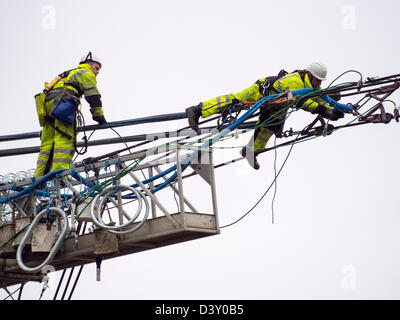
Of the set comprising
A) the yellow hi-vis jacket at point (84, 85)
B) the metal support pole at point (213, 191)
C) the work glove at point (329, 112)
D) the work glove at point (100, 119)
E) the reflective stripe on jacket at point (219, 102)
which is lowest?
the metal support pole at point (213, 191)

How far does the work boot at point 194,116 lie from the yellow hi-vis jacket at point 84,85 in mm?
1445

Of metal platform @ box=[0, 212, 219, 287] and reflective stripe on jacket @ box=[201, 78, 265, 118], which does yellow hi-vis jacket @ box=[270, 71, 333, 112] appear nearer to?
reflective stripe on jacket @ box=[201, 78, 265, 118]

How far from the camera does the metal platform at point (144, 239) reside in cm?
1146

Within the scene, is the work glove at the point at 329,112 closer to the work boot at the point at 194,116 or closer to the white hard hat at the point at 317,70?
the white hard hat at the point at 317,70

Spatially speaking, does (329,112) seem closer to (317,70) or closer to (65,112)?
(317,70)

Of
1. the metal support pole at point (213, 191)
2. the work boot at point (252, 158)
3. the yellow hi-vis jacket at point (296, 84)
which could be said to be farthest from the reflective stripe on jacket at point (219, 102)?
the work boot at point (252, 158)

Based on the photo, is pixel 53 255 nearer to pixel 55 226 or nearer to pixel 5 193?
pixel 55 226

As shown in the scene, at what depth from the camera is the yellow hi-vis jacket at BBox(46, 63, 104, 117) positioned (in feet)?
43.5

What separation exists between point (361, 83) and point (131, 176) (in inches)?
137

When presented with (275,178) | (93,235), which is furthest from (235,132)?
(93,235)

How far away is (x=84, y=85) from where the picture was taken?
43.8 feet

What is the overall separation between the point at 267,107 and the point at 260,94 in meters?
0.44

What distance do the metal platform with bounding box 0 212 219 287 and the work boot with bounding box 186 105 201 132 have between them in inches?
67.5

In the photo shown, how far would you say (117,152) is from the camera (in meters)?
12.6
